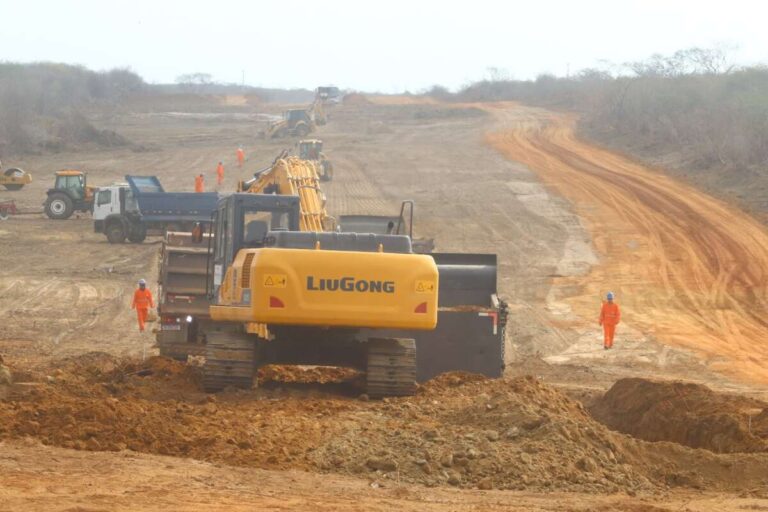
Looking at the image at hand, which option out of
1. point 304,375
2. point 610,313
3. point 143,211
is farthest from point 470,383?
point 143,211

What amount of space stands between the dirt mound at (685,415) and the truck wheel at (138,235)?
2356 centimetres

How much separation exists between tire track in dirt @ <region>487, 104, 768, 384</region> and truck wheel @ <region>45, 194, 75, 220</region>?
17.2 metres

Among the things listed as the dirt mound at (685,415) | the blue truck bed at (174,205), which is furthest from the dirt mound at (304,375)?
the blue truck bed at (174,205)

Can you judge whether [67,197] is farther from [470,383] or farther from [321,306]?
[321,306]

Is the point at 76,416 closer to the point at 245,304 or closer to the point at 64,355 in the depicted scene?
the point at 245,304

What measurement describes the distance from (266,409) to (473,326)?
4734 mm

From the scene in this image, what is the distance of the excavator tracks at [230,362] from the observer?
13180 millimetres

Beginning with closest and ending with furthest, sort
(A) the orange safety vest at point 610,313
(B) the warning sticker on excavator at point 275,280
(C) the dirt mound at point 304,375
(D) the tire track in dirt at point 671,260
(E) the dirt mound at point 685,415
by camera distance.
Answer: (E) the dirt mound at point 685,415 → (B) the warning sticker on excavator at point 275,280 → (C) the dirt mound at point 304,375 → (A) the orange safety vest at point 610,313 → (D) the tire track in dirt at point 671,260

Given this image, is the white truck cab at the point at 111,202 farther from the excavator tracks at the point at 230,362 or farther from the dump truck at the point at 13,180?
the excavator tracks at the point at 230,362

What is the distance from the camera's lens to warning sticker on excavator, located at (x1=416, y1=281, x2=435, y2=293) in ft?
41.4

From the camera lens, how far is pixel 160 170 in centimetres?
5303

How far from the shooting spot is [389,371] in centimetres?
1336

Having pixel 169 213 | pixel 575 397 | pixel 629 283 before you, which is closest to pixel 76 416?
pixel 575 397

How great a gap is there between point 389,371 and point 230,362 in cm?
172
